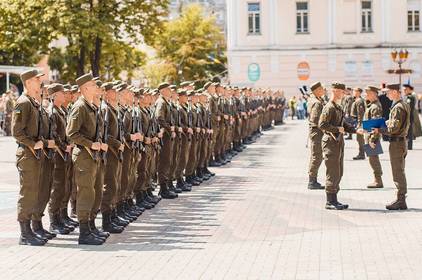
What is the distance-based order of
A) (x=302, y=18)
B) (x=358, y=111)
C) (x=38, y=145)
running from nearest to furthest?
1. (x=38, y=145)
2. (x=358, y=111)
3. (x=302, y=18)

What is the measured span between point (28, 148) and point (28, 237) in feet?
3.83

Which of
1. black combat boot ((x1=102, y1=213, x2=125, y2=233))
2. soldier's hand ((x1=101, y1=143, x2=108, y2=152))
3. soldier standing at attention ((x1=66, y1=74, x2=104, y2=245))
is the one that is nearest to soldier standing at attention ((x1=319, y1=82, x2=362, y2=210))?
black combat boot ((x1=102, y1=213, x2=125, y2=233))

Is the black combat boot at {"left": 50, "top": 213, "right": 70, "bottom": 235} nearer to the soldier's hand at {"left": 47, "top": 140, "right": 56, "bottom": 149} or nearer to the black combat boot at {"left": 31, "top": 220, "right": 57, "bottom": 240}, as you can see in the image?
the black combat boot at {"left": 31, "top": 220, "right": 57, "bottom": 240}

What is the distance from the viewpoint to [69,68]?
5119 centimetres

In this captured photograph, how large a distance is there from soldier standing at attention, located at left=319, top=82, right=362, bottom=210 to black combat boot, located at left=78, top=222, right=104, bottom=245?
4730mm

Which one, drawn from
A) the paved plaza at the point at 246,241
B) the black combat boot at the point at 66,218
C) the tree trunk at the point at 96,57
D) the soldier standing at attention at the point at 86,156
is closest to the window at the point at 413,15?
the tree trunk at the point at 96,57

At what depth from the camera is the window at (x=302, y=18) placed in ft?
217

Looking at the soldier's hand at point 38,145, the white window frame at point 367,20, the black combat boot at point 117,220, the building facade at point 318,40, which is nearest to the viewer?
the soldier's hand at point 38,145

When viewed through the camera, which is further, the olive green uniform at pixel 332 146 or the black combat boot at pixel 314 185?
the black combat boot at pixel 314 185

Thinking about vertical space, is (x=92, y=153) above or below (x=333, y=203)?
above

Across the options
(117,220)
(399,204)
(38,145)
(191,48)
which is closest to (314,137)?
(399,204)

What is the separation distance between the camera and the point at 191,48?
85.4 meters

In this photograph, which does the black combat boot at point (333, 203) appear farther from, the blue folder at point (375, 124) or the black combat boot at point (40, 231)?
the black combat boot at point (40, 231)

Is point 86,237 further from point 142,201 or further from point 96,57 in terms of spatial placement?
point 96,57
